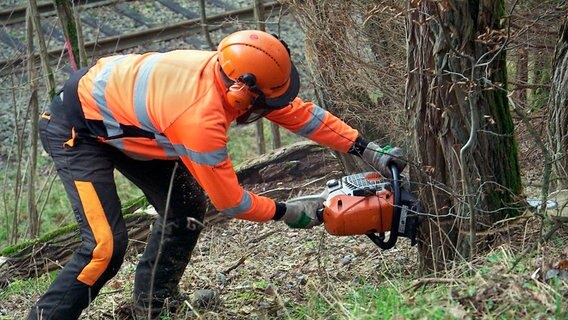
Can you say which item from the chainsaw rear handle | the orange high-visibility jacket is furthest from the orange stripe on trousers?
the chainsaw rear handle

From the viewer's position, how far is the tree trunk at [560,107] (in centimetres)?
474

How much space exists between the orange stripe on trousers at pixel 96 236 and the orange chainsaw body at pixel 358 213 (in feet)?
4.01

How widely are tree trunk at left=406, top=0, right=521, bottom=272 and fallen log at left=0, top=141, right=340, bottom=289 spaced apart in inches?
95.5

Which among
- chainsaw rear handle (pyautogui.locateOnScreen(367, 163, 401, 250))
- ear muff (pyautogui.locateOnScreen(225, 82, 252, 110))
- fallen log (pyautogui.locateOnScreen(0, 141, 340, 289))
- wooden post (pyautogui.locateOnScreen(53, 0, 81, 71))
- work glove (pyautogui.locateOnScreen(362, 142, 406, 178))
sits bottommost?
fallen log (pyautogui.locateOnScreen(0, 141, 340, 289))

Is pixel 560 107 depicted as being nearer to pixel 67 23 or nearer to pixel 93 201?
pixel 93 201

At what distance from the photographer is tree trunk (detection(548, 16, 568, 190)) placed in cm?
474

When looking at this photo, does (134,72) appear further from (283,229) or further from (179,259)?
(283,229)

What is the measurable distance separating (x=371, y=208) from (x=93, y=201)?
1535 mm

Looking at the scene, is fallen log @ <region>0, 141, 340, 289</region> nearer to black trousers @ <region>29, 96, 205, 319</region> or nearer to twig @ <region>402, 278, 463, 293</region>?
black trousers @ <region>29, 96, 205, 319</region>

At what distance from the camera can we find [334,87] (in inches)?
263

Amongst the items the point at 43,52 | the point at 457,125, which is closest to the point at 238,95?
the point at 457,125

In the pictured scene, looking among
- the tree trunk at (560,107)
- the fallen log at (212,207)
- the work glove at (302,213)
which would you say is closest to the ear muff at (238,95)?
the work glove at (302,213)

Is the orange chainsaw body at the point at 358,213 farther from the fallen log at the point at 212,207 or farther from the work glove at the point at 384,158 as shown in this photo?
the fallen log at the point at 212,207

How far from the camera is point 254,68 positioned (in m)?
4.36
